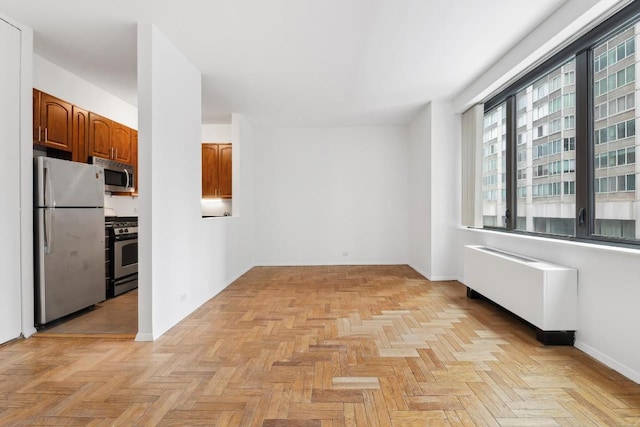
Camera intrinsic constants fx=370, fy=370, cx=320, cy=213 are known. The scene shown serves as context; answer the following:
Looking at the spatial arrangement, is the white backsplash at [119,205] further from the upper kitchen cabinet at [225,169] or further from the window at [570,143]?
the window at [570,143]

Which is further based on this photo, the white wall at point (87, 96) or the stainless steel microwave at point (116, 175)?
the stainless steel microwave at point (116, 175)

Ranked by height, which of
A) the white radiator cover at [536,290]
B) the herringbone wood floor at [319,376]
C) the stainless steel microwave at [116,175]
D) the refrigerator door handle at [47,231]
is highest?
the stainless steel microwave at [116,175]

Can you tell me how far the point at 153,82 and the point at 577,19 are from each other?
3.66 m

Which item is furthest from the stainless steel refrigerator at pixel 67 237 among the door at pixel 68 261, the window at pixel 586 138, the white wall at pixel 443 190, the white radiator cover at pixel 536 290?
the window at pixel 586 138

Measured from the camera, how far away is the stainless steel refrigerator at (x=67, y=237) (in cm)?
362

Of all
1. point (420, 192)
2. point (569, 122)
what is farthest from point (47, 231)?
point (420, 192)

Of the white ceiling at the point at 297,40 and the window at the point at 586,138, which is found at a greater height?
the white ceiling at the point at 297,40

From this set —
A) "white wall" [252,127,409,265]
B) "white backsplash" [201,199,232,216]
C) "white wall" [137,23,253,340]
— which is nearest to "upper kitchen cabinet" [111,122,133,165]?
Answer: "white wall" [137,23,253,340]

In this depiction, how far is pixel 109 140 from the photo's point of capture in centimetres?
522

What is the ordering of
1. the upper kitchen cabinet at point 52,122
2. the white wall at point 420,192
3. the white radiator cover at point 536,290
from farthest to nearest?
the white wall at point 420,192 < the upper kitchen cabinet at point 52,122 < the white radiator cover at point 536,290

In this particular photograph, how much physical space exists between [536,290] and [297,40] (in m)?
3.27

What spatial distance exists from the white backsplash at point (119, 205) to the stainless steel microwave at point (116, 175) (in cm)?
27

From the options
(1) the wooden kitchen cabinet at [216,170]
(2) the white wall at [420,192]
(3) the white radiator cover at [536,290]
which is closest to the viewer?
(3) the white radiator cover at [536,290]

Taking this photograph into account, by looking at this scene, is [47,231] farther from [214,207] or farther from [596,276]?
[596,276]
